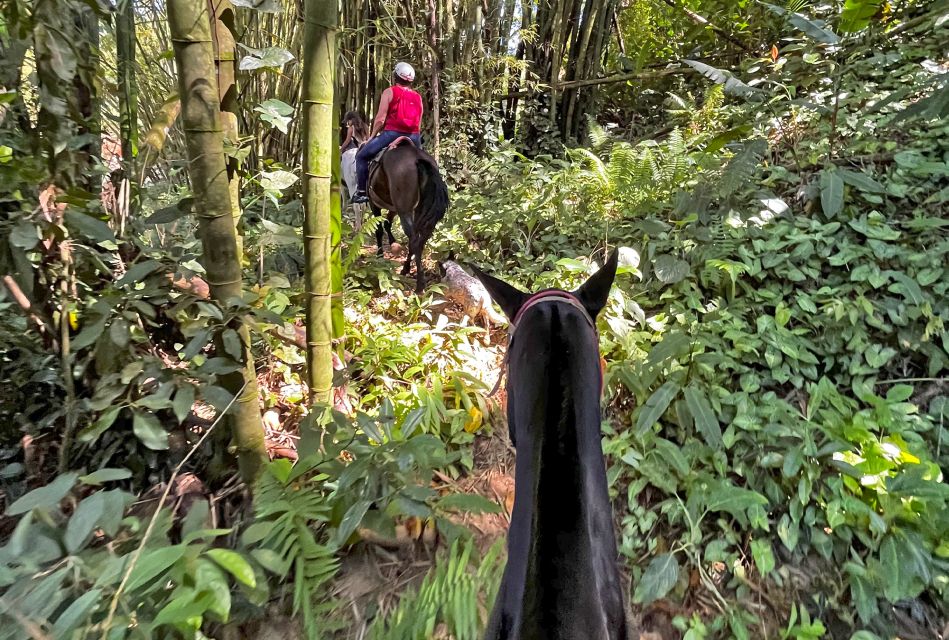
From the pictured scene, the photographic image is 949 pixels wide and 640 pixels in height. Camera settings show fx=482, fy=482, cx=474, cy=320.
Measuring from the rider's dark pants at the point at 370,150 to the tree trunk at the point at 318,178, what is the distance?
2809 mm

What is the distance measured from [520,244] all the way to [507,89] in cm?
356

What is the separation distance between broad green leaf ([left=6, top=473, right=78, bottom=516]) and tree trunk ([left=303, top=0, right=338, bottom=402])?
3.11ft

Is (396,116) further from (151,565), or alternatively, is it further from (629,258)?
(151,565)

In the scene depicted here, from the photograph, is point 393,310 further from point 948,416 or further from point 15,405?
point 948,416

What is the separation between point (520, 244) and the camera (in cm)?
393

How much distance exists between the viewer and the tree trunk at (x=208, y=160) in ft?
3.77

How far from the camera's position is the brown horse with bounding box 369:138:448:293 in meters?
3.96

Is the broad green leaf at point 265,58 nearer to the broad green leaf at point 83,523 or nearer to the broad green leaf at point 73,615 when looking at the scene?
the broad green leaf at point 83,523

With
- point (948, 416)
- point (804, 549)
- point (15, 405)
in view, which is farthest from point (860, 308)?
point (15, 405)

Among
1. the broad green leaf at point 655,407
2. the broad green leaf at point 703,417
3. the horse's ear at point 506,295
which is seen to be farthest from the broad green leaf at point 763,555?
the horse's ear at point 506,295

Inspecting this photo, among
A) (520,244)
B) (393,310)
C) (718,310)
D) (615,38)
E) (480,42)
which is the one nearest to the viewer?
(718,310)

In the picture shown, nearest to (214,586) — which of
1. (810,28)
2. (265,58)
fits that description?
(265,58)

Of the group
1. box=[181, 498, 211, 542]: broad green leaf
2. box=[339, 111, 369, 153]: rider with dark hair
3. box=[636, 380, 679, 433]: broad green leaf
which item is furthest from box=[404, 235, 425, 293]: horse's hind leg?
box=[181, 498, 211, 542]: broad green leaf

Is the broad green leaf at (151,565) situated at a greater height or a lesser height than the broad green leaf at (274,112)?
lesser
